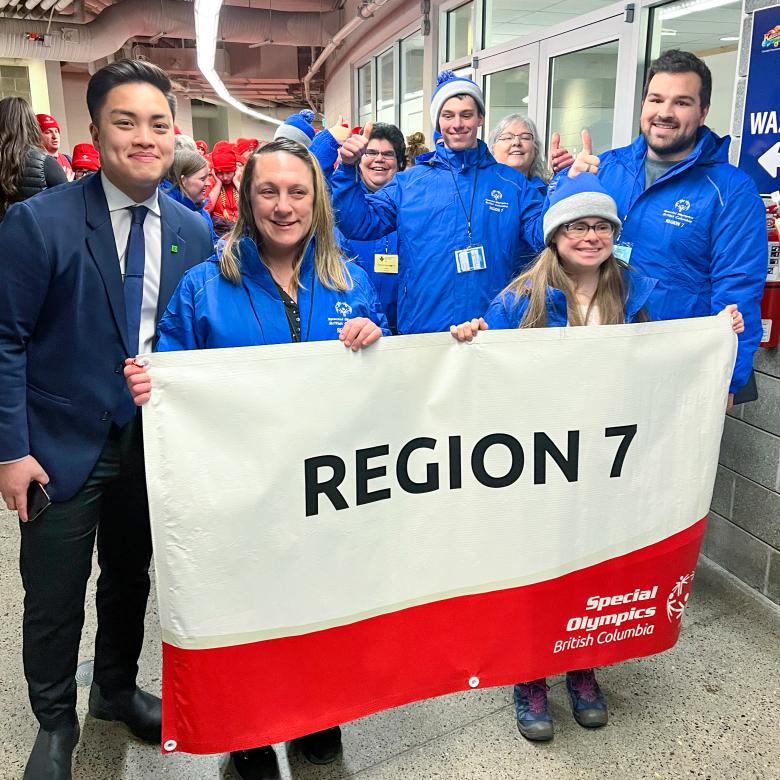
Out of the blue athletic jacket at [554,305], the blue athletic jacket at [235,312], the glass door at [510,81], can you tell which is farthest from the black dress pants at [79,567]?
the glass door at [510,81]

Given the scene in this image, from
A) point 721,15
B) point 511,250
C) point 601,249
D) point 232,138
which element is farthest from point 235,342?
point 232,138

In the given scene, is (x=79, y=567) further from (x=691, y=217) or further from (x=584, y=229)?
(x=691, y=217)

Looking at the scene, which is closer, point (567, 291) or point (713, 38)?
point (567, 291)

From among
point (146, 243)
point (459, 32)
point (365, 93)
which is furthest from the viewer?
point (365, 93)

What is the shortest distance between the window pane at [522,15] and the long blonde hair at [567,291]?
380 cm

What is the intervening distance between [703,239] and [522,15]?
16.0 feet

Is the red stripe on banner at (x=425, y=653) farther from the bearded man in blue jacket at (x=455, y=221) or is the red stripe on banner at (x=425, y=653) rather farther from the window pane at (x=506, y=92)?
the window pane at (x=506, y=92)

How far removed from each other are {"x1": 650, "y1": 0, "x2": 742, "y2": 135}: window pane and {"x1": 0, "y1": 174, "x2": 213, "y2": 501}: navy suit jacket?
8.76ft

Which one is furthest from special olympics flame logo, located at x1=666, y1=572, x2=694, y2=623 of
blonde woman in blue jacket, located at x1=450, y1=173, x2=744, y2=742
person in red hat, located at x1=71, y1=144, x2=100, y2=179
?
person in red hat, located at x1=71, y1=144, x2=100, y2=179

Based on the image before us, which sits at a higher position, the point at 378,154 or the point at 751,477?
the point at 378,154

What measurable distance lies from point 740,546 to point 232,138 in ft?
79.8

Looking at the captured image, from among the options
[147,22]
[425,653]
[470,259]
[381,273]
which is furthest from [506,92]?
[147,22]

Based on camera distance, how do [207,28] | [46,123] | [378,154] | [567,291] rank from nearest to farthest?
[567,291] → [378,154] → [46,123] → [207,28]

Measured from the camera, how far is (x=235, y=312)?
1535 millimetres
